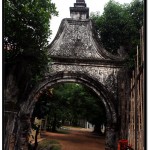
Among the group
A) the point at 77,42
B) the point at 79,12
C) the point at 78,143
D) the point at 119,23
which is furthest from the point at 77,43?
the point at 78,143

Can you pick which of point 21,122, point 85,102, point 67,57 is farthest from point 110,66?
point 85,102

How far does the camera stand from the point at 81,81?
10.7 meters

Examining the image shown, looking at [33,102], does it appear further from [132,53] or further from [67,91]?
[67,91]

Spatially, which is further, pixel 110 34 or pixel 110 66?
pixel 110 34

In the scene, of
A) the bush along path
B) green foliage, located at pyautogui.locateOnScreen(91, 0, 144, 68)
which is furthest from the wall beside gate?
the bush along path

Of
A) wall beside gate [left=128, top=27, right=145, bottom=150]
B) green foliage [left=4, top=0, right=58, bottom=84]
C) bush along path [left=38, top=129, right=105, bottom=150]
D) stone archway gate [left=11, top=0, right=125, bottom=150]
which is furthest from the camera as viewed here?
bush along path [left=38, top=129, right=105, bottom=150]

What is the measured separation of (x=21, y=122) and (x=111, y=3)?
8437mm

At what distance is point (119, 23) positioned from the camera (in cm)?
1358

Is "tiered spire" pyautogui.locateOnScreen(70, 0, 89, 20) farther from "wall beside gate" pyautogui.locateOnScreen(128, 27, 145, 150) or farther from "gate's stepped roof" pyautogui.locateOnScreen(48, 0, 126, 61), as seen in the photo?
"wall beside gate" pyautogui.locateOnScreen(128, 27, 145, 150)

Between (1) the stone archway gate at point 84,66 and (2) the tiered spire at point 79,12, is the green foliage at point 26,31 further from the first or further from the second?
(2) the tiered spire at point 79,12

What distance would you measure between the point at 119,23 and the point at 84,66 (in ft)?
13.0

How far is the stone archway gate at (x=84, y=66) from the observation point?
10.5 m

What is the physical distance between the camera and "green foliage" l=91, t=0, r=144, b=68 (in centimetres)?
1328

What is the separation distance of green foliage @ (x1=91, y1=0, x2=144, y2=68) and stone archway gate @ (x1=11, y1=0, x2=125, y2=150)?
2.26 metres
